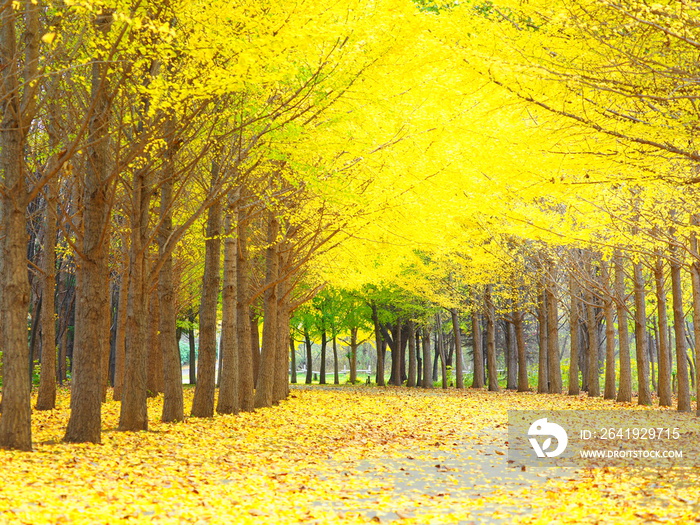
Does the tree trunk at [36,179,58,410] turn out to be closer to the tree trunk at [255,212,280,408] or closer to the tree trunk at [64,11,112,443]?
the tree trunk at [255,212,280,408]

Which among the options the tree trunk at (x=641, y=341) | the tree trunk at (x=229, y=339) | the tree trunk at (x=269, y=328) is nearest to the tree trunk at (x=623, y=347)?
the tree trunk at (x=641, y=341)

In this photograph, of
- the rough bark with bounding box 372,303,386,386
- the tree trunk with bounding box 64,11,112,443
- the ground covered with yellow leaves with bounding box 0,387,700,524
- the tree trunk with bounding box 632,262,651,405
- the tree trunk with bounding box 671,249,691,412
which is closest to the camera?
the ground covered with yellow leaves with bounding box 0,387,700,524

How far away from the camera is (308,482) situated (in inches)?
302

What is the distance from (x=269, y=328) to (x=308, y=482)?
10.1 meters

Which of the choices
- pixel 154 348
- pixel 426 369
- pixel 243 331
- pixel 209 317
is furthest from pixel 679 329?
pixel 426 369

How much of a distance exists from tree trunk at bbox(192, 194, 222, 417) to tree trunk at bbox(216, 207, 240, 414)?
46 centimetres

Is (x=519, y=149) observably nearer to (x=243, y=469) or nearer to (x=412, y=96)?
(x=412, y=96)

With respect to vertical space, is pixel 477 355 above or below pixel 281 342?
below

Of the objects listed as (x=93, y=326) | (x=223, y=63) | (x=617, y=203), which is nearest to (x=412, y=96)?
(x=223, y=63)

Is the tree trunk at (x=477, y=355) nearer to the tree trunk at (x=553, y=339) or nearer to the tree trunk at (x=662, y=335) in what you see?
the tree trunk at (x=553, y=339)

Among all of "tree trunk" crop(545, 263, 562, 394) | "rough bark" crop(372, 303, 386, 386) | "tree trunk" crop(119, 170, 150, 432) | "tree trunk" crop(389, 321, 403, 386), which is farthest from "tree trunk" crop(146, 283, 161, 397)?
"tree trunk" crop(389, 321, 403, 386)

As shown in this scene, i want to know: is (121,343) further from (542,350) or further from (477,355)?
(477,355)

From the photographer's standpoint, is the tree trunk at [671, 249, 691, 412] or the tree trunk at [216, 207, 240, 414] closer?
the tree trunk at [216, 207, 240, 414]

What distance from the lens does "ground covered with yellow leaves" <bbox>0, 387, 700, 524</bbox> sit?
588cm
